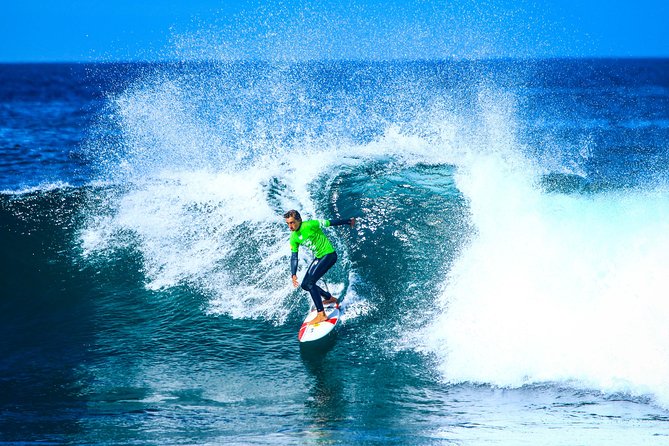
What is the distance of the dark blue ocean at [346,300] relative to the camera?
7.85 meters

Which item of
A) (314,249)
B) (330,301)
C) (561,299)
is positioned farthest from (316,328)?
(561,299)

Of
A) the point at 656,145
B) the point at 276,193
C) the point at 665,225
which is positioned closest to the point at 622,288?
the point at 665,225

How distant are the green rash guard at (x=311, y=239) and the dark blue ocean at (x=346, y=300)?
1.26m

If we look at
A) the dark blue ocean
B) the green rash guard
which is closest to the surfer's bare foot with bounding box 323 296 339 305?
the dark blue ocean

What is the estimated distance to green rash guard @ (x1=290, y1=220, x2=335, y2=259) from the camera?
1011cm

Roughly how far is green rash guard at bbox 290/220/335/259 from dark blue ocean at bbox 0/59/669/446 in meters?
1.26

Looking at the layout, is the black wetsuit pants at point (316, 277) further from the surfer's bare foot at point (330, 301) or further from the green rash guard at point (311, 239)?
the surfer's bare foot at point (330, 301)

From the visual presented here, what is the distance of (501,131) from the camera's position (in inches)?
900

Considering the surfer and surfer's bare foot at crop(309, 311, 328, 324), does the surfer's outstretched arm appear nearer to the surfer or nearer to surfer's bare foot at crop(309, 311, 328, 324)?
the surfer

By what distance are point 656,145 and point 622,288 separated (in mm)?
20699

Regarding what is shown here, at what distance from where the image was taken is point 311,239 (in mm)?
10219

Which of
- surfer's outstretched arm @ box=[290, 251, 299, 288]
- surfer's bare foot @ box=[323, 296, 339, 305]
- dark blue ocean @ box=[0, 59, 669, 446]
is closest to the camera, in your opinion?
dark blue ocean @ box=[0, 59, 669, 446]

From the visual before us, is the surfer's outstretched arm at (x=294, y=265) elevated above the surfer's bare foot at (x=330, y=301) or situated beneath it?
elevated above

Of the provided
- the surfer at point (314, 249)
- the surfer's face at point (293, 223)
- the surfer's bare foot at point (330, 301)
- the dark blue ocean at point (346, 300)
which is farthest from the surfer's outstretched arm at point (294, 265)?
the dark blue ocean at point (346, 300)
